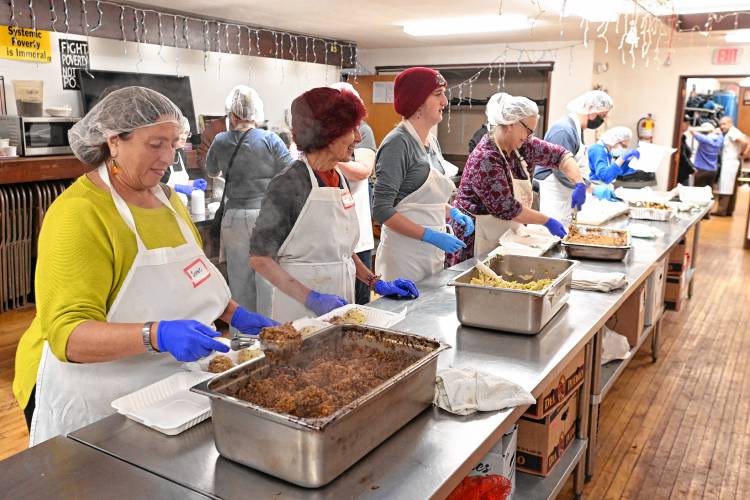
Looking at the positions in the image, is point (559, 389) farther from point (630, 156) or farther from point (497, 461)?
point (630, 156)

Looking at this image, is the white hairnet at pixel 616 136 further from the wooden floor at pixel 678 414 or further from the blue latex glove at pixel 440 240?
the blue latex glove at pixel 440 240

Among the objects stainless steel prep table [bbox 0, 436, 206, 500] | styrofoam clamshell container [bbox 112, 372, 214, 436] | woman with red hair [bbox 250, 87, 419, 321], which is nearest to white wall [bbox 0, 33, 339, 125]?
woman with red hair [bbox 250, 87, 419, 321]

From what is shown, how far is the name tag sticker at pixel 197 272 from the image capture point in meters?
1.54

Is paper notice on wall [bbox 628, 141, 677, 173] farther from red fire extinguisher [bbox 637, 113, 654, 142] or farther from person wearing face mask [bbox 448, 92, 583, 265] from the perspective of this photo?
person wearing face mask [bbox 448, 92, 583, 265]

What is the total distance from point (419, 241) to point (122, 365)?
1557mm

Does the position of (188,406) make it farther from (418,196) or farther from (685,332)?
(685,332)

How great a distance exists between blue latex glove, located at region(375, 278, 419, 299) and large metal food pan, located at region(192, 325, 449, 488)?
950mm

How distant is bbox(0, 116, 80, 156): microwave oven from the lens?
455 centimetres

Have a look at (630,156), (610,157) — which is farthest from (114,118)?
(630,156)

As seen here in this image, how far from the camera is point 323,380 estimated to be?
1.26 m

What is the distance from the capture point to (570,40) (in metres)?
6.61

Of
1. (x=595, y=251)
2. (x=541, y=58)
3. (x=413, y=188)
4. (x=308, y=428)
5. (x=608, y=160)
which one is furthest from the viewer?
(x=541, y=58)

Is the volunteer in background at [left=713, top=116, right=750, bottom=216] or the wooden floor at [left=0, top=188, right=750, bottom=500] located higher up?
the volunteer in background at [left=713, top=116, right=750, bottom=216]

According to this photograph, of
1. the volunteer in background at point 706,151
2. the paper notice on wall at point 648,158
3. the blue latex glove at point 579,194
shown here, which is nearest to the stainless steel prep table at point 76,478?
the blue latex glove at point 579,194
